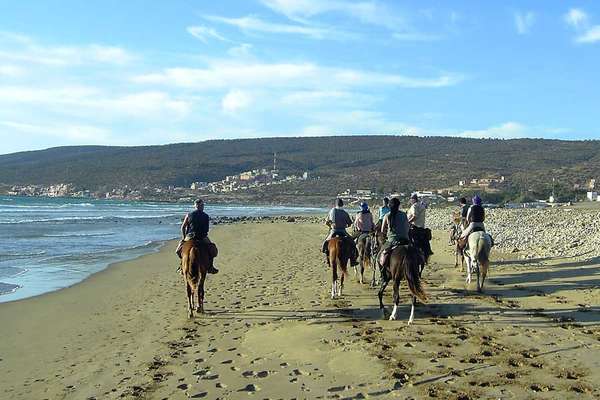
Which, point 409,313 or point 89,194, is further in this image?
point 89,194

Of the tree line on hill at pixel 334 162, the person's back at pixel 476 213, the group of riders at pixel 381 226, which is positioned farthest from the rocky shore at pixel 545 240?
the tree line on hill at pixel 334 162

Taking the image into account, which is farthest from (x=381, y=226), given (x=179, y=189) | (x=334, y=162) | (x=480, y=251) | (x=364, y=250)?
(x=334, y=162)

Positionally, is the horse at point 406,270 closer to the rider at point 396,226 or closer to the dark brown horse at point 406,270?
the dark brown horse at point 406,270

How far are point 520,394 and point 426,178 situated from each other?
97.3m

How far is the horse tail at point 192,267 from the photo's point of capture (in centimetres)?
1102

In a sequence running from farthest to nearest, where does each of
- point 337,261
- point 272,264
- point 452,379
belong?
point 272,264 → point 337,261 → point 452,379

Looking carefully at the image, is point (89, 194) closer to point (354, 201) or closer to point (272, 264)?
point (354, 201)

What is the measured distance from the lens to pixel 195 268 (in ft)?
36.3

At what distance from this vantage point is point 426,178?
10138 cm

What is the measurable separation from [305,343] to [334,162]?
125 m

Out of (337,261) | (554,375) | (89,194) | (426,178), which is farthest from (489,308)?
(89,194)

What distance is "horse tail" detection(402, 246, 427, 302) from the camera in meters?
9.71

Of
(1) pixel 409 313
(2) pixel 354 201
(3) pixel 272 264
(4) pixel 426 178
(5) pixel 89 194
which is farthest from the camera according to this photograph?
(5) pixel 89 194

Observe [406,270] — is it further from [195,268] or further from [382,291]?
[195,268]
